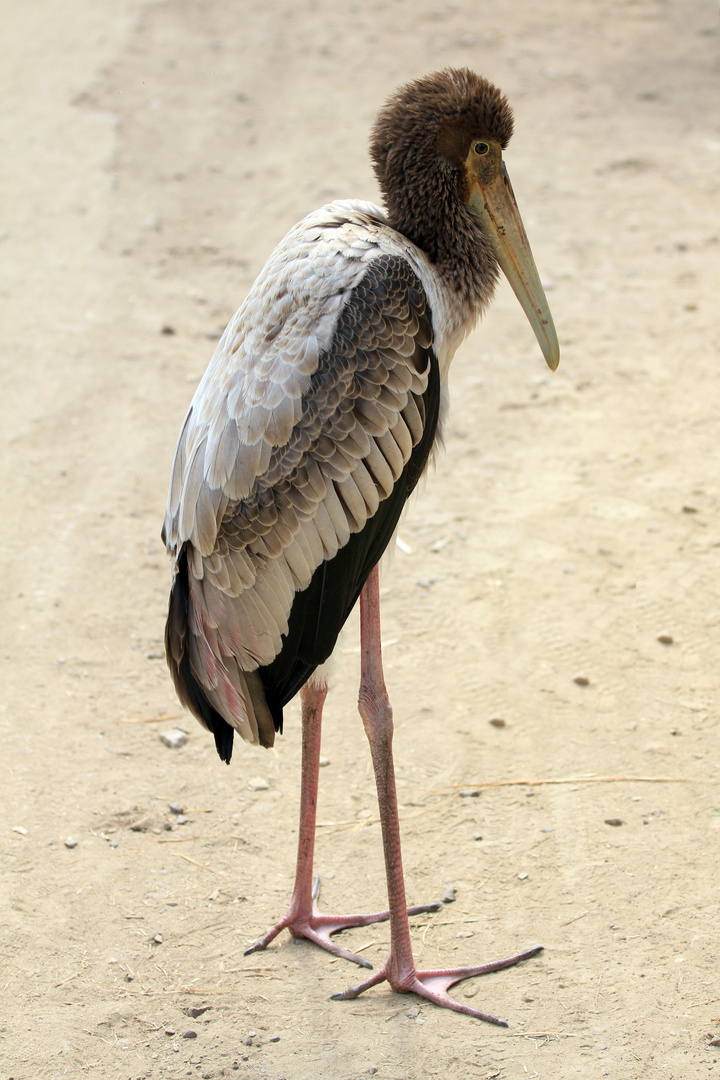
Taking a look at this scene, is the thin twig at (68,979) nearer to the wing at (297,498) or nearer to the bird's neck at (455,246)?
the wing at (297,498)

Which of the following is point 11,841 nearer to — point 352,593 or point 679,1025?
point 352,593

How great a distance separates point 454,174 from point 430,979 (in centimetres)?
237

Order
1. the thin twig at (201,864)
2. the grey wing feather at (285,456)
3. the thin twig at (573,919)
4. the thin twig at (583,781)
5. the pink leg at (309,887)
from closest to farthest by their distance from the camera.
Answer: the grey wing feather at (285,456)
the thin twig at (573,919)
the pink leg at (309,887)
the thin twig at (201,864)
the thin twig at (583,781)

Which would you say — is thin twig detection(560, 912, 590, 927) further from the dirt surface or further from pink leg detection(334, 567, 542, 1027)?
pink leg detection(334, 567, 542, 1027)

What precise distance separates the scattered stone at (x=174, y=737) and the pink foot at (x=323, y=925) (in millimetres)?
967

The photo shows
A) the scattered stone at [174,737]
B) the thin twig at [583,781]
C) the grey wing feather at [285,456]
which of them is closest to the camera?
the grey wing feather at [285,456]

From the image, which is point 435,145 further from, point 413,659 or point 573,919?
point 573,919

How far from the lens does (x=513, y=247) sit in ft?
11.2

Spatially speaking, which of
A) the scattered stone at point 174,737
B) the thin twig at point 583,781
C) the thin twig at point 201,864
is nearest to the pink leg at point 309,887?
the thin twig at point 201,864

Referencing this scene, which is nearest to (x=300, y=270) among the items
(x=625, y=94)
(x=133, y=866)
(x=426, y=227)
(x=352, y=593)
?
(x=426, y=227)

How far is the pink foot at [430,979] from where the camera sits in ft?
11.0

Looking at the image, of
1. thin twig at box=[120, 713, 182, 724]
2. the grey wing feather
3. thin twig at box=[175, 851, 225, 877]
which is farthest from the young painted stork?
thin twig at box=[120, 713, 182, 724]

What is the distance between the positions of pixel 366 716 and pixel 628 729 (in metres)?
1.31

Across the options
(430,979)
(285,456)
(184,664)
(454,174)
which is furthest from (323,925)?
(454,174)
